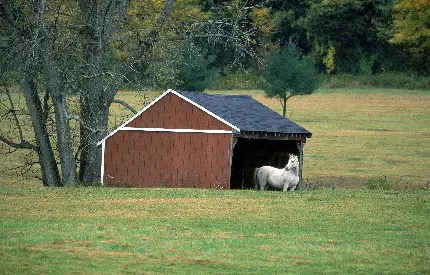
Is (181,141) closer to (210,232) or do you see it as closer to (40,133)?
(40,133)

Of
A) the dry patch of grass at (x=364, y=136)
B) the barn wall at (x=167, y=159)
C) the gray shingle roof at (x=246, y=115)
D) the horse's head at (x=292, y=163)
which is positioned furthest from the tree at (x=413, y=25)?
the horse's head at (x=292, y=163)

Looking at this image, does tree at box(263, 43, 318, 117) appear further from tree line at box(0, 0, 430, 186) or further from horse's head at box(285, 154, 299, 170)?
horse's head at box(285, 154, 299, 170)

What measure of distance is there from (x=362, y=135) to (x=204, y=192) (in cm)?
3021

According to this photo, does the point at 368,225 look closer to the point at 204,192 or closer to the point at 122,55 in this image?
the point at 204,192

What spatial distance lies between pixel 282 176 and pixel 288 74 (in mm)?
33852

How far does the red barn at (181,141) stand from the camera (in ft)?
112

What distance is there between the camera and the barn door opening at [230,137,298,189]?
125 feet

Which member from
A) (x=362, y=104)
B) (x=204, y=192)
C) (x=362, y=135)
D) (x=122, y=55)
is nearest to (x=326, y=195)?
(x=204, y=192)

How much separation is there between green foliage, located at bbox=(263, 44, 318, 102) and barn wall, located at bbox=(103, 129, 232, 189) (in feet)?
106

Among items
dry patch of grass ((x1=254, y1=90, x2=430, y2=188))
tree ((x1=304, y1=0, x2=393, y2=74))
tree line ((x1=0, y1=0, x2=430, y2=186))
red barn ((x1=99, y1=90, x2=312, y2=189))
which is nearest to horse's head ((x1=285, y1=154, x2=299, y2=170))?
red barn ((x1=99, y1=90, x2=312, y2=189))

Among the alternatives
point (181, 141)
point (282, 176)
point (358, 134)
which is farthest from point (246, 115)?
point (358, 134)

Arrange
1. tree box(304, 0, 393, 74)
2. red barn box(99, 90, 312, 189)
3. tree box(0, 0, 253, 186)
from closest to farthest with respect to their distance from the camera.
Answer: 1. tree box(0, 0, 253, 186)
2. red barn box(99, 90, 312, 189)
3. tree box(304, 0, 393, 74)

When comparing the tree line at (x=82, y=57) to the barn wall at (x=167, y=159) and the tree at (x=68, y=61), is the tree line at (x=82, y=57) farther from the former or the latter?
the barn wall at (x=167, y=159)

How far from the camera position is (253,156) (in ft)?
127
